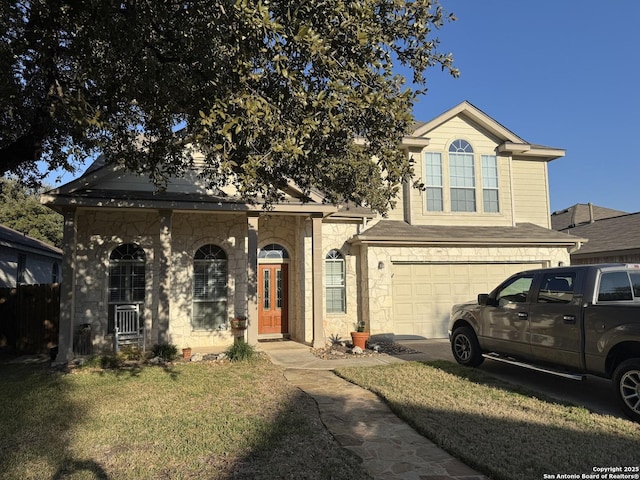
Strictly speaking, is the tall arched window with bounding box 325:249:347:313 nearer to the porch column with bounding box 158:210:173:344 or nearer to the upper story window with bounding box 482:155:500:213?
the porch column with bounding box 158:210:173:344

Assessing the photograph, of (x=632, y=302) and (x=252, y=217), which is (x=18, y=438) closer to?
(x=252, y=217)

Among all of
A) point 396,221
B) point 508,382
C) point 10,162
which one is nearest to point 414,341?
point 396,221

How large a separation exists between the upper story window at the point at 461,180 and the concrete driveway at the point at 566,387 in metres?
6.33

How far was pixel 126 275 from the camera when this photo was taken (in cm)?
1153

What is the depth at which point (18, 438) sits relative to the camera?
5.22 metres

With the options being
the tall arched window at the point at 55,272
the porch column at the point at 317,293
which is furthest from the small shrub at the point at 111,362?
the tall arched window at the point at 55,272

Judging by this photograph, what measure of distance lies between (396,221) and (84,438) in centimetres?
1082

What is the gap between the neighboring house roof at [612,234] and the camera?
15909mm

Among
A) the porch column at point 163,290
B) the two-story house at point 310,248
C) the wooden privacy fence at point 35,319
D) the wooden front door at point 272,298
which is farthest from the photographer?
the wooden front door at point 272,298

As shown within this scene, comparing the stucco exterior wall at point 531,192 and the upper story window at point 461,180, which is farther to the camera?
the stucco exterior wall at point 531,192

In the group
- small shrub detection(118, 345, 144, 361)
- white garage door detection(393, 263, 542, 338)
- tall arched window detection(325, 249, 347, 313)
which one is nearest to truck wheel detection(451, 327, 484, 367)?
white garage door detection(393, 263, 542, 338)

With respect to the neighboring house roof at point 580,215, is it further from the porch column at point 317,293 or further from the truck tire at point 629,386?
the truck tire at point 629,386

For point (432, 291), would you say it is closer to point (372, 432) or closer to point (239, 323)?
point (239, 323)

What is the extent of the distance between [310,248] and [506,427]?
7819 mm
